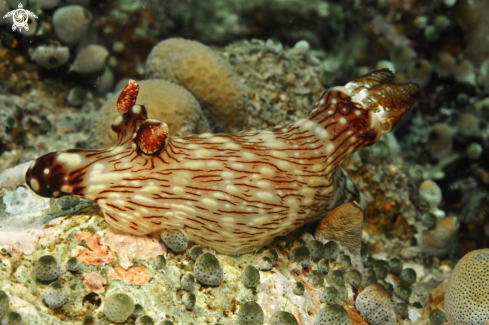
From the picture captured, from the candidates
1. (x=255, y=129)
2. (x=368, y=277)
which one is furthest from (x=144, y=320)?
(x=255, y=129)

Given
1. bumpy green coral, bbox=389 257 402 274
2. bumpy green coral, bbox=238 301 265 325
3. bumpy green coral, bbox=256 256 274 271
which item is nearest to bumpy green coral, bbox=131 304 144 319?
bumpy green coral, bbox=238 301 265 325

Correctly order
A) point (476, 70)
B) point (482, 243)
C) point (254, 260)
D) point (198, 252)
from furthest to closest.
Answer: point (476, 70)
point (482, 243)
point (254, 260)
point (198, 252)

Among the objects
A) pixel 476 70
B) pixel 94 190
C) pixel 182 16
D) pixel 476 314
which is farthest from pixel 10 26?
pixel 476 70

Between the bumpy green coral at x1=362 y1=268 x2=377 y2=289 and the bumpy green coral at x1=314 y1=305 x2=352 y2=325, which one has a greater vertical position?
the bumpy green coral at x1=314 y1=305 x2=352 y2=325

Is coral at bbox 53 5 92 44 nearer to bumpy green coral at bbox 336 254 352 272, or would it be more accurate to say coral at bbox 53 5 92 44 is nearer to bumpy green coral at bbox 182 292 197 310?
bumpy green coral at bbox 182 292 197 310

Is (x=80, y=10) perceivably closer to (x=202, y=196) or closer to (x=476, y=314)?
(x=202, y=196)

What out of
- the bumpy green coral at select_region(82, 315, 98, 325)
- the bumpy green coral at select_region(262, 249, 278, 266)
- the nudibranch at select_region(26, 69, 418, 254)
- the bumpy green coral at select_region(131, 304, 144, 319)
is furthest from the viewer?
the bumpy green coral at select_region(262, 249, 278, 266)
